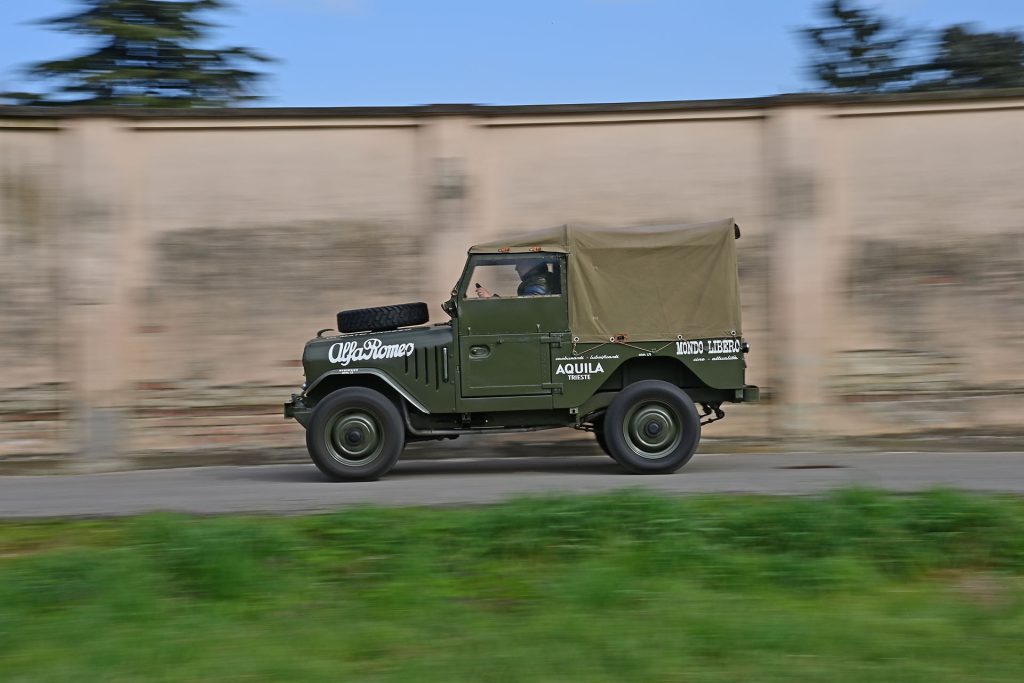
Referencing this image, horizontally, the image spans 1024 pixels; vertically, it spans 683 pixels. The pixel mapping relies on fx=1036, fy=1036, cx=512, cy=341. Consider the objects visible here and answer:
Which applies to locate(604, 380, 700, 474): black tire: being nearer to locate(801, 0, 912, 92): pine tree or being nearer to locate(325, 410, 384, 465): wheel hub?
locate(325, 410, 384, 465): wheel hub

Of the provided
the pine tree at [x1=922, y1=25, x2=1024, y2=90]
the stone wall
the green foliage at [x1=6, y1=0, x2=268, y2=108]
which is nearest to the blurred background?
the stone wall

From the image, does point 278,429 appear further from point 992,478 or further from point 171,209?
point 992,478

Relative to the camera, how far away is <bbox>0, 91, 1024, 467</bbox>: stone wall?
13422 millimetres

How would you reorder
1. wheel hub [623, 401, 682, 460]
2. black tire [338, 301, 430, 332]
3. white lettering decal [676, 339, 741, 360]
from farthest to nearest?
1. black tire [338, 301, 430, 332]
2. white lettering decal [676, 339, 741, 360]
3. wheel hub [623, 401, 682, 460]

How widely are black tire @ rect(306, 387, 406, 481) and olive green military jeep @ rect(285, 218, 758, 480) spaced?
0.01 m

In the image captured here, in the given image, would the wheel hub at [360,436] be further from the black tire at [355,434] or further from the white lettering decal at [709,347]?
the white lettering decal at [709,347]

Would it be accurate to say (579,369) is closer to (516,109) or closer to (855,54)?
(516,109)

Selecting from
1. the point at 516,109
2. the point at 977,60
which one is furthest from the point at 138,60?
the point at 977,60

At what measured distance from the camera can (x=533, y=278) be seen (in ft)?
34.3

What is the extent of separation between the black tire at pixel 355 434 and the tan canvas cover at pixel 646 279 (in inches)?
73.6

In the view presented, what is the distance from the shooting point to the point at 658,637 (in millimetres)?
5062

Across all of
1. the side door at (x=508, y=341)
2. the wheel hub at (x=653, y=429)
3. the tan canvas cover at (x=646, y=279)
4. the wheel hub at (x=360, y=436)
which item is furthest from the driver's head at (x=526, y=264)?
the wheel hub at (x=360, y=436)

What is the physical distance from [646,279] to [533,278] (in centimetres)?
114

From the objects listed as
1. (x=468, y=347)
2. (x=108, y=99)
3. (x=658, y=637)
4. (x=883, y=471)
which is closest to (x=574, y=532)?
(x=658, y=637)
